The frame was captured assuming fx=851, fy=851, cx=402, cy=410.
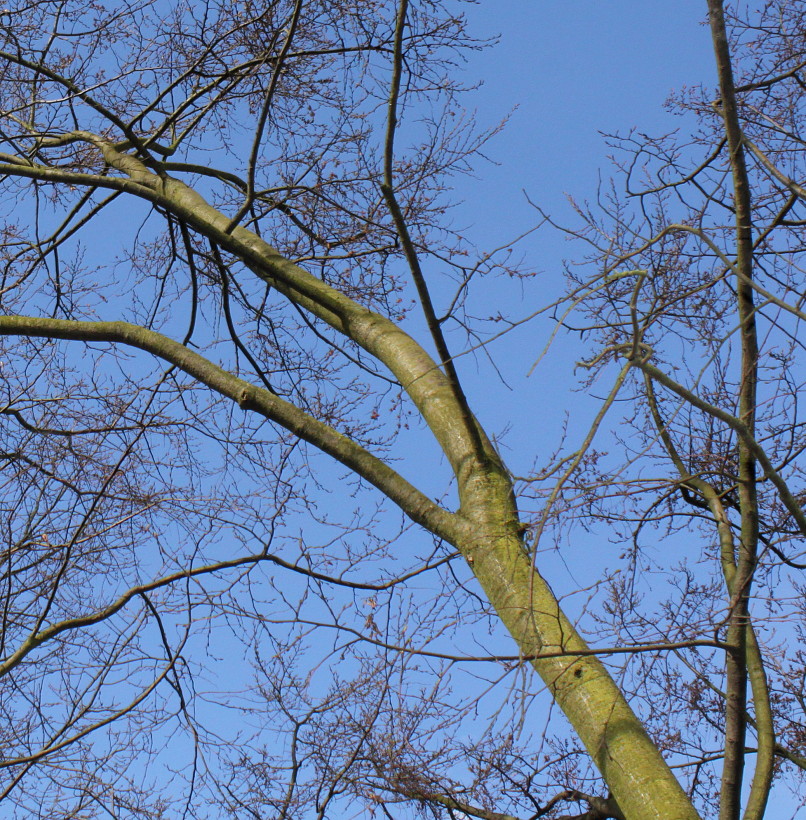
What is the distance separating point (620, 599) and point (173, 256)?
4.00 meters

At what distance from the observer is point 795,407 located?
134 inches

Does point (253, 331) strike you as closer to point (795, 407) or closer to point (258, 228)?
point (258, 228)

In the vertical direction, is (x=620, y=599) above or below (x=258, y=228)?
below

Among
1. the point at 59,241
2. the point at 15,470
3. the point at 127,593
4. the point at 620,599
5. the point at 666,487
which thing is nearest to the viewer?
the point at 666,487

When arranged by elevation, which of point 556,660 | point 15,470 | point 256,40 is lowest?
point 556,660

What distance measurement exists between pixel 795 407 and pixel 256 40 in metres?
3.49

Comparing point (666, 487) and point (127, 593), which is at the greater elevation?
point (127, 593)

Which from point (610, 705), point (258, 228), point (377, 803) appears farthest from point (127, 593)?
point (610, 705)

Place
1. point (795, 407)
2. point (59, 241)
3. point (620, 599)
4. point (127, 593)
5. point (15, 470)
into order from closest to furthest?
point (795, 407) < point (620, 599) < point (127, 593) < point (15, 470) < point (59, 241)

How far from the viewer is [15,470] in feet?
17.2

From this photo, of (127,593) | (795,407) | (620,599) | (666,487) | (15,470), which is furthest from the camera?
(15,470)

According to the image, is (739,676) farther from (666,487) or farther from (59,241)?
(59,241)

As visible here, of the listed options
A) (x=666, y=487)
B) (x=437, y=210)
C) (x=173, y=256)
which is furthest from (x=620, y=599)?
(x=173, y=256)

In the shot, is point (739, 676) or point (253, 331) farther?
point (253, 331)
